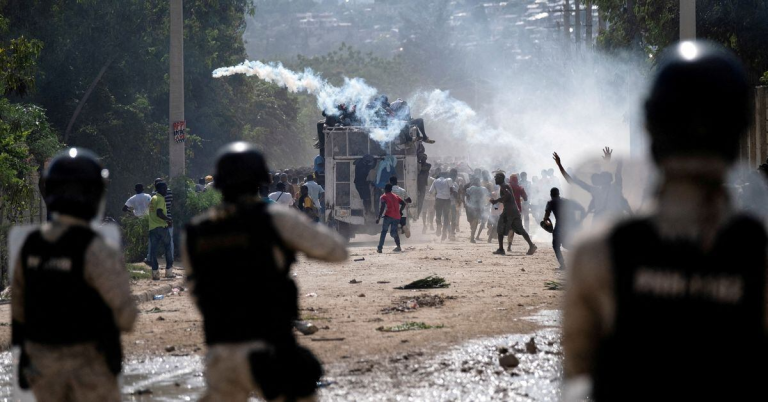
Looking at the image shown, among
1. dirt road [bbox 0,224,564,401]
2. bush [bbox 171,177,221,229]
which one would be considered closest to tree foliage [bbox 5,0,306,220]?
bush [bbox 171,177,221,229]

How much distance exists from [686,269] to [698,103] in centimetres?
38

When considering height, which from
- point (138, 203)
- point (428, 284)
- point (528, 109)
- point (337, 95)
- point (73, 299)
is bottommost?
point (428, 284)

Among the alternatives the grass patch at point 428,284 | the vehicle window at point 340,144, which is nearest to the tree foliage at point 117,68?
the vehicle window at point 340,144

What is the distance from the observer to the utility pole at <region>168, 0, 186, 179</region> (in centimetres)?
2194

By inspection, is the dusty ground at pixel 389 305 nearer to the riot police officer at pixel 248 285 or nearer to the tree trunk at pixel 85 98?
the riot police officer at pixel 248 285

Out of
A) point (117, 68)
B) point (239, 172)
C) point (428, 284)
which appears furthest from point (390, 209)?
point (239, 172)

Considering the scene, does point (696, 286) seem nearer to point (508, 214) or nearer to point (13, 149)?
point (13, 149)

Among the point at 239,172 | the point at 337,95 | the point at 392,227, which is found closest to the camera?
the point at 239,172

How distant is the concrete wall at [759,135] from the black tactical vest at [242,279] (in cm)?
1907

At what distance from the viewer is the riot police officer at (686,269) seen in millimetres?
2486

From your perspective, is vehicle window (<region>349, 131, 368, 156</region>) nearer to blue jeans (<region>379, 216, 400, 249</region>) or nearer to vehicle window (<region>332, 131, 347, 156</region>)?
vehicle window (<region>332, 131, 347, 156</region>)

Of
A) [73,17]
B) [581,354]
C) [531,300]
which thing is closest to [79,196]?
[581,354]

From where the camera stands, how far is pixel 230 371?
4.32 metres

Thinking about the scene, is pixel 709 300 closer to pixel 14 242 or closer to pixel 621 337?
pixel 621 337
